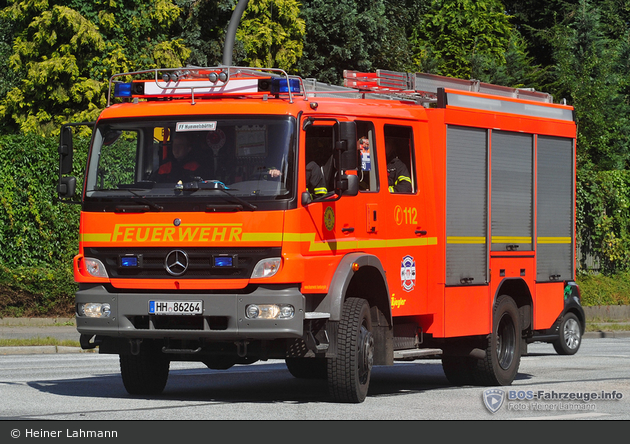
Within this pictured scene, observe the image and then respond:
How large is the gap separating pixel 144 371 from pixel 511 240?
450cm

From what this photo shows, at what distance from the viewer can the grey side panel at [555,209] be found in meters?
13.4

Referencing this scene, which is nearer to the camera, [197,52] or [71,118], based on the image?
[71,118]

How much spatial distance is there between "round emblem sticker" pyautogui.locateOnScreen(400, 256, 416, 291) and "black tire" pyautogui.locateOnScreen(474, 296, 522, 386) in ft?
5.36

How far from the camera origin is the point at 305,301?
9641mm

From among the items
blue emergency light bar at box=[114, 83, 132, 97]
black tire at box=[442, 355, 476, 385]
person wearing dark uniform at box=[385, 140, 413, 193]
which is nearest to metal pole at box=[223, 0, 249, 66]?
blue emergency light bar at box=[114, 83, 132, 97]

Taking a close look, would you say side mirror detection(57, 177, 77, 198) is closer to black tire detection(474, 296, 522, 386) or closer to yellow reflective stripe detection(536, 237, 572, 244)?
black tire detection(474, 296, 522, 386)

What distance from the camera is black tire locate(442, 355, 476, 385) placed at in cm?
1252

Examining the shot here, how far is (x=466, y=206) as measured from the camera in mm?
11914

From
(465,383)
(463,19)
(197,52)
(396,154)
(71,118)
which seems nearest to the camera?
(396,154)

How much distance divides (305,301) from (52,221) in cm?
1251

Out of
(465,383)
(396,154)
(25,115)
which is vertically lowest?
(465,383)

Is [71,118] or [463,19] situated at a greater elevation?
[463,19]
